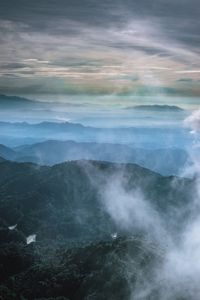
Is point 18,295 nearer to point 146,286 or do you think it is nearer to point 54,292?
point 54,292

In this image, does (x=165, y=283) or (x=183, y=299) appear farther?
(x=165, y=283)

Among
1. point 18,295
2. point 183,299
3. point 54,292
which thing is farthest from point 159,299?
point 18,295

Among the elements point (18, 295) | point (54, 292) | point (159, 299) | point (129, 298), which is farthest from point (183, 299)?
point (18, 295)

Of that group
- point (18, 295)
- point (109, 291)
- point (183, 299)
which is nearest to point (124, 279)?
point (109, 291)

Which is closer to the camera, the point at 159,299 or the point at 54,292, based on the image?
the point at 159,299

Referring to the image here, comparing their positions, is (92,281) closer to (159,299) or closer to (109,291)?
(109,291)

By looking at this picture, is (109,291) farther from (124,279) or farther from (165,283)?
(165,283)

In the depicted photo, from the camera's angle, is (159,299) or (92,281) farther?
(92,281)
